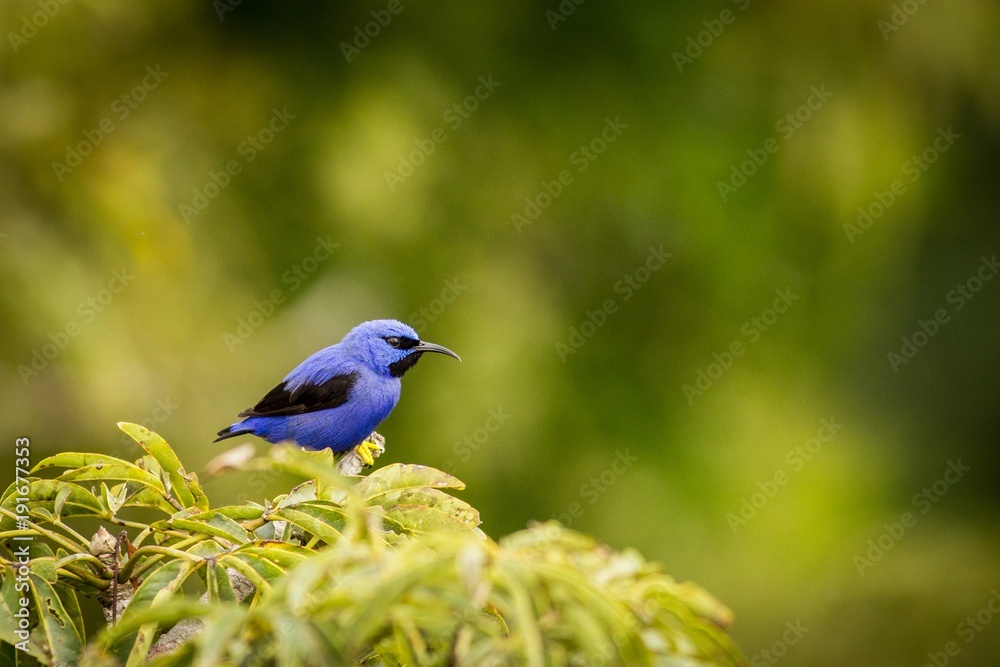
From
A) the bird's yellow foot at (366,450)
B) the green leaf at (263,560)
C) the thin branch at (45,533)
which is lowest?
the bird's yellow foot at (366,450)

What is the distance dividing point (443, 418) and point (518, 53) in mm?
3782

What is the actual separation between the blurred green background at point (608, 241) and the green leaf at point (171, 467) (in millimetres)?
6086

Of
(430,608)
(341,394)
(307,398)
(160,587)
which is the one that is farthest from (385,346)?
(430,608)

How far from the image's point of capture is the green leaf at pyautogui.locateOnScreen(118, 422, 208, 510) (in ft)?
8.68

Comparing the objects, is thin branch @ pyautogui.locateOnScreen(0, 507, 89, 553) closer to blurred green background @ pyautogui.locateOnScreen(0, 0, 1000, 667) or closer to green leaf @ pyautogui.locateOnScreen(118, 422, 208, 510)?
green leaf @ pyautogui.locateOnScreen(118, 422, 208, 510)

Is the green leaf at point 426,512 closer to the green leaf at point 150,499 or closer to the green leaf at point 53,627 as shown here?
the green leaf at point 150,499

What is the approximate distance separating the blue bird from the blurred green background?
2.96m

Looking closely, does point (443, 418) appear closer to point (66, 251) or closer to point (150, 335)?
point (150, 335)

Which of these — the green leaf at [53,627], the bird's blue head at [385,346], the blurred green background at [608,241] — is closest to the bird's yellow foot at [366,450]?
the bird's blue head at [385,346]

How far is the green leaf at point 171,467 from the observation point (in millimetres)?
2645

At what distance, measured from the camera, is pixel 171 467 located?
105 inches

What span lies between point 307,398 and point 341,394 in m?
0.19

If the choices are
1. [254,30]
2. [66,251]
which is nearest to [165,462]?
[66,251]

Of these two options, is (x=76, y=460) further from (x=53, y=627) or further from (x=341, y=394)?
(x=341, y=394)
